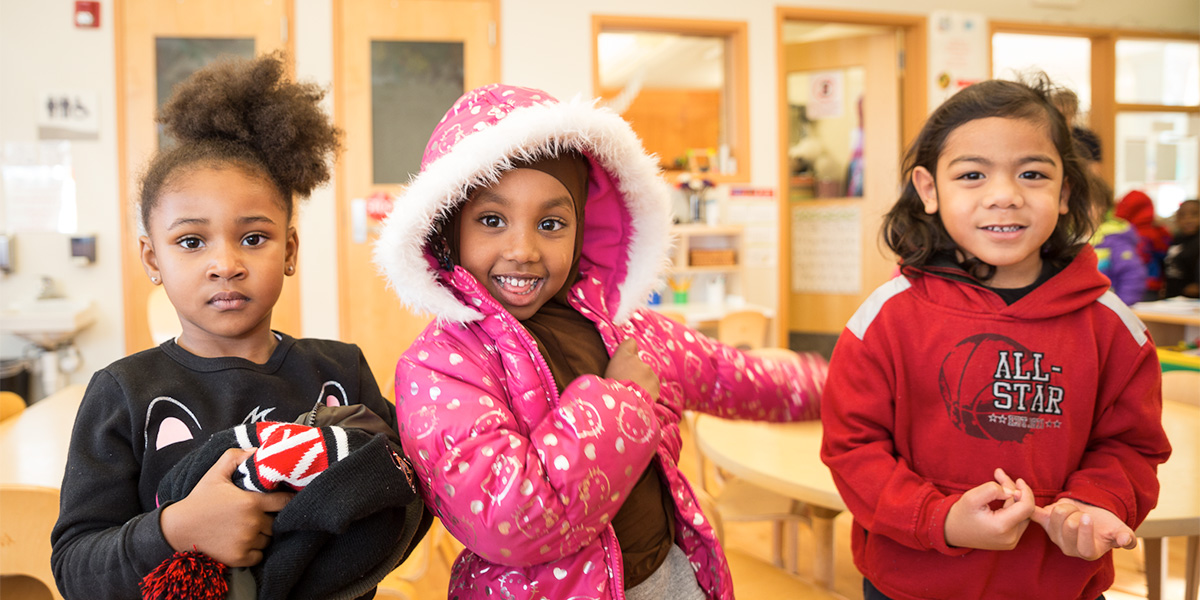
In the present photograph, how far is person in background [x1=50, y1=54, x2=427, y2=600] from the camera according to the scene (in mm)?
721

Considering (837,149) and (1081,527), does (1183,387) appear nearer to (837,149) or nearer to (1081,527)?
(1081,527)

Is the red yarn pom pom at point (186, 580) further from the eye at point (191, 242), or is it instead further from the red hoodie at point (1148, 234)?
the red hoodie at point (1148, 234)

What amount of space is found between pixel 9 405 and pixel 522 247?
6.36ft

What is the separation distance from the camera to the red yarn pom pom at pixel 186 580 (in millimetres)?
684

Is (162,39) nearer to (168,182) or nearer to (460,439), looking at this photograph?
(168,182)

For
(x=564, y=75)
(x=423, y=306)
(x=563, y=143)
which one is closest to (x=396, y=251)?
(x=423, y=306)

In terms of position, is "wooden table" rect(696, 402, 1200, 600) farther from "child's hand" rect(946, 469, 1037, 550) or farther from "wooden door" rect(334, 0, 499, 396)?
"wooden door" rect(334, 0, 499, 396)

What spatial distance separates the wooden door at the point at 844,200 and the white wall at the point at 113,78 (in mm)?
430

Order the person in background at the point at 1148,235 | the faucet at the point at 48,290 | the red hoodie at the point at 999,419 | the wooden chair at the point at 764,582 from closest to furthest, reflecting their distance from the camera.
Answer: the red hoodie at the point at 999,419
the wooden chair at the point at 764,582
the faucet at the point at 48,290
the person in background at the point at 1148,235

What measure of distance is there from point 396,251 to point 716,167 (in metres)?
4.23

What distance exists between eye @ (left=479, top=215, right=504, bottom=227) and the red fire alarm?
4327 millimetres

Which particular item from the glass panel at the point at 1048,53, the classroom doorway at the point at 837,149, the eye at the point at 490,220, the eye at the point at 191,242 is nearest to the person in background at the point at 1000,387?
the eye at the point at 490,220

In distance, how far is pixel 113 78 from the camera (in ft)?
13.1

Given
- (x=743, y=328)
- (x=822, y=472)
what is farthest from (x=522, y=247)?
(x=743, y=328)
